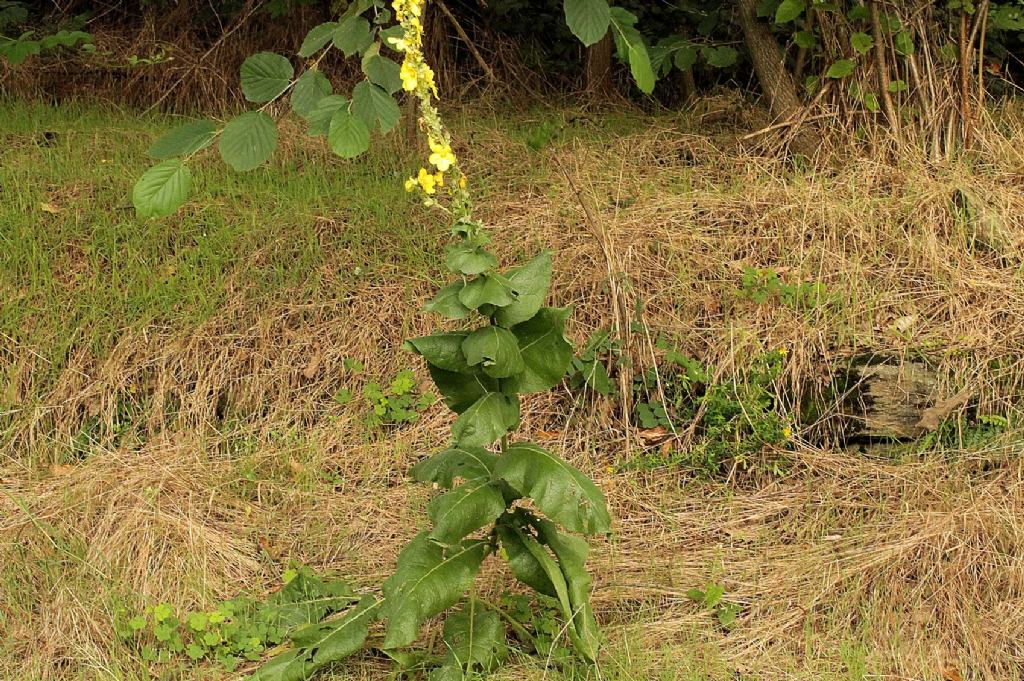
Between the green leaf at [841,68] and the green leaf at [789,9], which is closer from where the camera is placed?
the green leaf at [789,9]

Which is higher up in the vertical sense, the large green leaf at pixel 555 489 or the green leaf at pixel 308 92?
the green leaf at pixel 308 92

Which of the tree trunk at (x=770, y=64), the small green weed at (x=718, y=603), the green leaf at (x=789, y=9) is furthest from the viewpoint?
the tree trunk at (x=770, y=64)

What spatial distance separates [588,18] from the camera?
3.65 m

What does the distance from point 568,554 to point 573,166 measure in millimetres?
2513

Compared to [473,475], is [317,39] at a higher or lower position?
higher

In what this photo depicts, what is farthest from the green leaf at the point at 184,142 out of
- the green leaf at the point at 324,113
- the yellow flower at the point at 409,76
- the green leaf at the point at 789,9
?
the green leaf at the point at 789,9

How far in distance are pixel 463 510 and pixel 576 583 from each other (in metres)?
0.39

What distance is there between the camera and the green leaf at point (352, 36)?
11.5 feet

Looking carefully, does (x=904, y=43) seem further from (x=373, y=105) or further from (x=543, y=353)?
(x=543, y=353)

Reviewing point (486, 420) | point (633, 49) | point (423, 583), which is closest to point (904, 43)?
point (633, 49)

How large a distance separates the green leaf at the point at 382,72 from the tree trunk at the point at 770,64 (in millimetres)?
2354

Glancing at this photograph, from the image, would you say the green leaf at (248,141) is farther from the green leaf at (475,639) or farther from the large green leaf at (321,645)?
the green leaf at (475,639)

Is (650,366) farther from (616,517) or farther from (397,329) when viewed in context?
(397,329)

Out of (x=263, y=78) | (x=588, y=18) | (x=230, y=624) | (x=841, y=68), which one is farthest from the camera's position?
(x=841, y=68)
